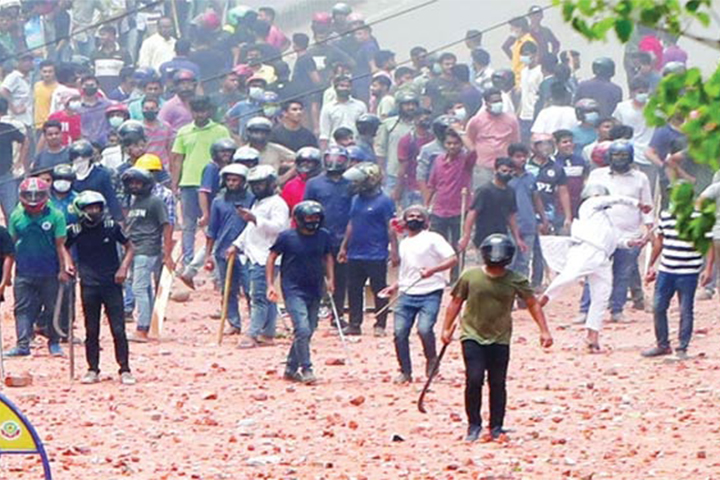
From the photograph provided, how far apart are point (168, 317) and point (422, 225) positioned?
499 centimetres

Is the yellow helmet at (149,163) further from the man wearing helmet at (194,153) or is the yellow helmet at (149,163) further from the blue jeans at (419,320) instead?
the blue jeans at (419,320)

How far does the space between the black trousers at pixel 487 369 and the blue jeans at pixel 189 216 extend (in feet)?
27.4

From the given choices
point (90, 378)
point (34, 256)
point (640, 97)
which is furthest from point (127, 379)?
point (640, 97)

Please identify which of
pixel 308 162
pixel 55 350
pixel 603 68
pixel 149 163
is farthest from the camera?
pixel 603 68

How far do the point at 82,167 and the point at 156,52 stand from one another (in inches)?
336

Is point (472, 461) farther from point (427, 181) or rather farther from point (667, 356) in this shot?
point (427, 181)

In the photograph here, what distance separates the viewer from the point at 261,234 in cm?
1852

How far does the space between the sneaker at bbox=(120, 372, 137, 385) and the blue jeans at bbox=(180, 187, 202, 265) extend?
5.22 m

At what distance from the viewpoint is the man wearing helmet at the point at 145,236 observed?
18672 millimetres

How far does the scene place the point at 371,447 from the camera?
1377cm

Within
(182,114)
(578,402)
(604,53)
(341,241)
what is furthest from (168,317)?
(604,53)

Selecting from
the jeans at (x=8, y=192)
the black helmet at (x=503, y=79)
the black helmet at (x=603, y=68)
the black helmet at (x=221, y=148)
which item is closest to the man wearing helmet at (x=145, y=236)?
the black helmet at (x=221, y=148)

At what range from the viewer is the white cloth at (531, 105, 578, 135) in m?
23.0

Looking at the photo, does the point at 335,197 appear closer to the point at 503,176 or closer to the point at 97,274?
the point at 503,176
